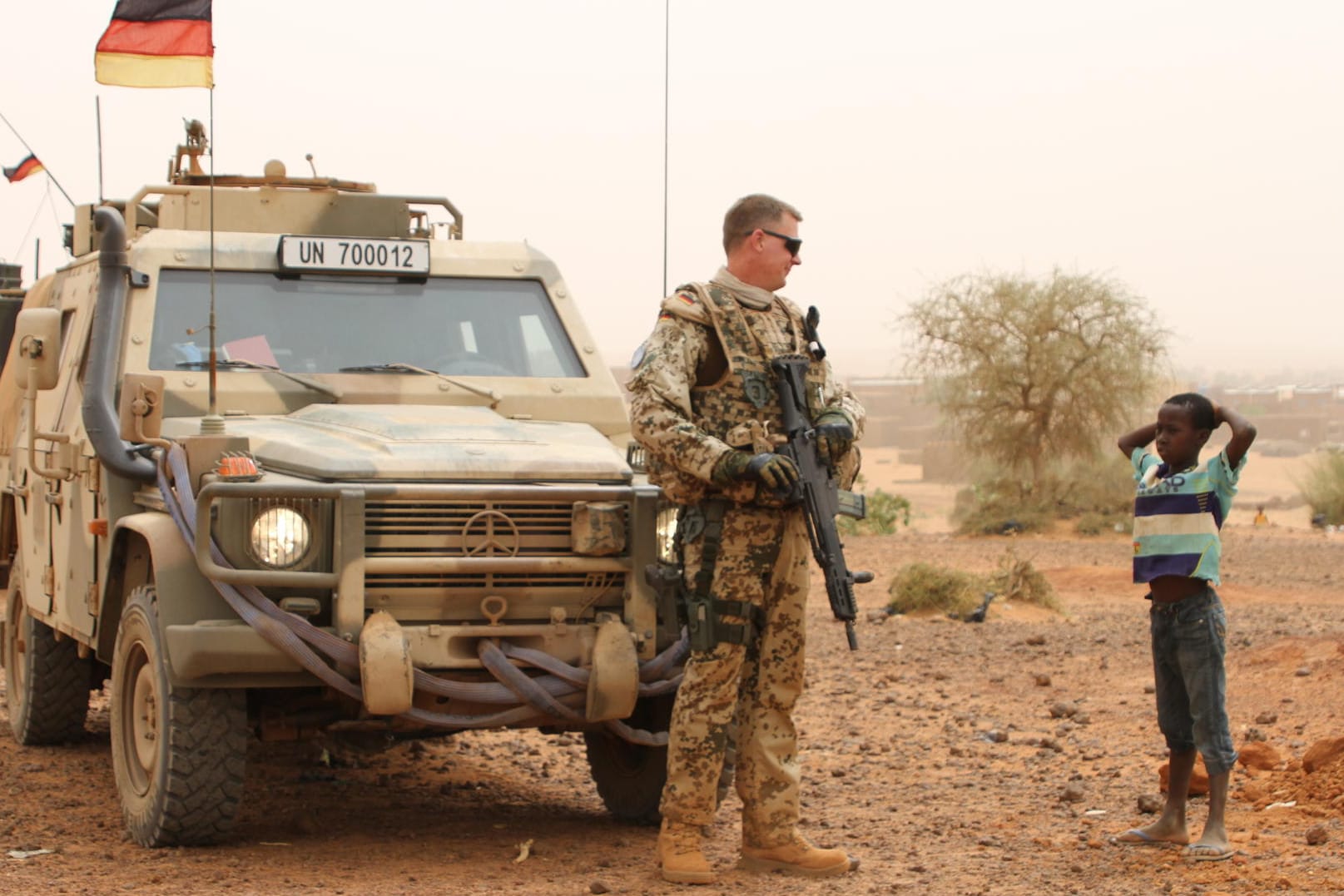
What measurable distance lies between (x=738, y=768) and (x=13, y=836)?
2378mm

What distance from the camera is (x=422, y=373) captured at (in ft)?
21.2

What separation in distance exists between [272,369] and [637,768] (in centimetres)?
188

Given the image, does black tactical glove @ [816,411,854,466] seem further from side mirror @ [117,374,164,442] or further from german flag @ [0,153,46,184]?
german flag @ [0,153,46,184]

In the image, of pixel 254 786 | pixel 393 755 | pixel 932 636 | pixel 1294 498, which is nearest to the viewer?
pixel 254 786

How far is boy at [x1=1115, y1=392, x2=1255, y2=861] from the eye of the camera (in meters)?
5.16

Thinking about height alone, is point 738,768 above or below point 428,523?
below

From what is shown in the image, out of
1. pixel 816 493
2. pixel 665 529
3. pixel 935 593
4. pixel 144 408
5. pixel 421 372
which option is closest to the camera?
pixel 816 493

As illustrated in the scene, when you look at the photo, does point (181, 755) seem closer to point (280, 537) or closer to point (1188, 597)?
point (280, 537)

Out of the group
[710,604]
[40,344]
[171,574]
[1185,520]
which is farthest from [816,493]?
[40,344]

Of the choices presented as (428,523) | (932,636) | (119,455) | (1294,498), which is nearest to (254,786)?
(119,455)

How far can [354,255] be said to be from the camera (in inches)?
264

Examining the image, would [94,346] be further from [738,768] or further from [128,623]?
[738,768]

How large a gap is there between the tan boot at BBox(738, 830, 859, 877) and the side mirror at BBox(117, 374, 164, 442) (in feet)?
7.41

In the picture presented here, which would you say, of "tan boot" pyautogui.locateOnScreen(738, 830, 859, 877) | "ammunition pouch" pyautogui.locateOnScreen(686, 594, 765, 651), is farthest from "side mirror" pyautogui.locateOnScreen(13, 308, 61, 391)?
"tan boot" pyautogui.locateOnScreen(738, 830, 859, 877)
